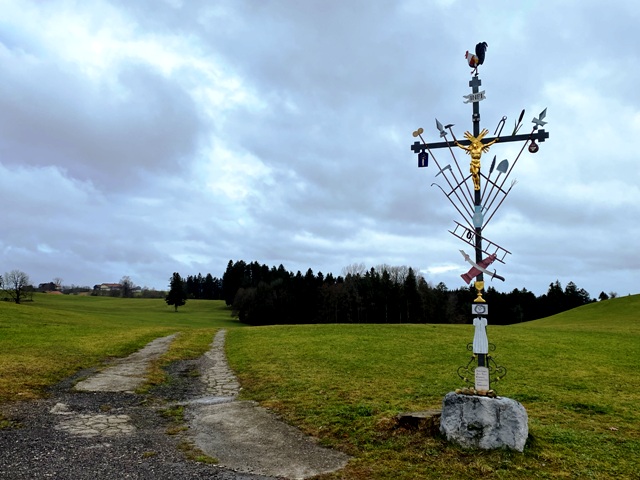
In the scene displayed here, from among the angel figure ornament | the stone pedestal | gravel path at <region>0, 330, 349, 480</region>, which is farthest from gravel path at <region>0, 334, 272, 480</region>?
the angel figure ornament

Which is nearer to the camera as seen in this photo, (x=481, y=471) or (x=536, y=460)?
(x=481, y=471)

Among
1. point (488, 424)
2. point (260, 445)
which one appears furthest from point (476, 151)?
point (260, 445)

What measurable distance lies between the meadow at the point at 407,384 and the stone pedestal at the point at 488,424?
197 millimetres

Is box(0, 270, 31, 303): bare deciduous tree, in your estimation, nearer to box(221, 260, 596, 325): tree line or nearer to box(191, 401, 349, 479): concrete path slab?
box(221, 260, 596, 325): tree line

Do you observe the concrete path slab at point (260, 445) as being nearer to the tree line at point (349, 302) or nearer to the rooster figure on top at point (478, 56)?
the rooster figure on top at point (478, 56)

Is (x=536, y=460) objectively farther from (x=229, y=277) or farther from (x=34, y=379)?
(x=229, y=277)

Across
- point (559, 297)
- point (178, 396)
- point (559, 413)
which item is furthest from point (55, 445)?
point (559, 297)

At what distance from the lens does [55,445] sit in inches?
308

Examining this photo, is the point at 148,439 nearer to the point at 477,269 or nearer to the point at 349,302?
the point at 477,269

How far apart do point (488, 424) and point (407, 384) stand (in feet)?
25.0

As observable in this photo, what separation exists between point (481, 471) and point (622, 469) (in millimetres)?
2289

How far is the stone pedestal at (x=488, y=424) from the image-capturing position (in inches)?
281

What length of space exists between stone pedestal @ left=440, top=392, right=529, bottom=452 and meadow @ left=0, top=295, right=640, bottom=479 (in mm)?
197

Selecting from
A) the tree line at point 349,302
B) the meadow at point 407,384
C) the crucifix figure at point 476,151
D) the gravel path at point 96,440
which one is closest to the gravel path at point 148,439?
the gravel path at point 96,440
